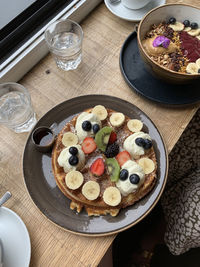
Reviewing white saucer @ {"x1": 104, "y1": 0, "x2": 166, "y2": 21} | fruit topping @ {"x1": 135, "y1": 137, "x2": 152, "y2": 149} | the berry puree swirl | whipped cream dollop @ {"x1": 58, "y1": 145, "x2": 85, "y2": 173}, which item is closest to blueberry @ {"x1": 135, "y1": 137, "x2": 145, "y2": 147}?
fruit topping @ {"x1": 135, "y1": 137, "x2": 152, "y2": 149}

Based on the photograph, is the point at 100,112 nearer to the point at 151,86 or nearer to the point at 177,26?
the point at 151,86

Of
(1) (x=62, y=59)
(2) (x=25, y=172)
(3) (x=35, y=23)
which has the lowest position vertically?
(2) (x=25, y=172)

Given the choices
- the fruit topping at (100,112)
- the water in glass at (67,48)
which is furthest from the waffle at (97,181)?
the water in glass at (67,48)

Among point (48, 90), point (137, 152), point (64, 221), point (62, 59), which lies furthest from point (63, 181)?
point (62, 59)

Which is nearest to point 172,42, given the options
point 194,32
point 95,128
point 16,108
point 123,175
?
point 194,32

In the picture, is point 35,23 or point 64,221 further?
point 35,23

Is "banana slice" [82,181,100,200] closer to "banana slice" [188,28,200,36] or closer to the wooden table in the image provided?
the wooden table

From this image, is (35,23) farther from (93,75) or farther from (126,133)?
(126,133)
